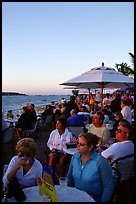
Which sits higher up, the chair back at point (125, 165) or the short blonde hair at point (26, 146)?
the short blonde hair at point (26, 146)

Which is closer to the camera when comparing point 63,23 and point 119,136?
point 119,136

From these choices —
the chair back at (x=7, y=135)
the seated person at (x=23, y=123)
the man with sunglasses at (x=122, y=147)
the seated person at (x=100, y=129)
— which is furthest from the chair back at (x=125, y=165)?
the seated person at (x=23, y=123)

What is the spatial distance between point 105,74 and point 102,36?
8.69ft

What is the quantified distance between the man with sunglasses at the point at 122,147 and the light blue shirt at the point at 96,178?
2.57 ft

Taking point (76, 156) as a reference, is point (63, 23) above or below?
above

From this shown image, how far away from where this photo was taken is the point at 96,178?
7.87 ft

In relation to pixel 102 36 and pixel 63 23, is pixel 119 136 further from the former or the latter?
pixel 63 23

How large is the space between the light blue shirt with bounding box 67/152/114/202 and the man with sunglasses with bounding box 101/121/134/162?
78cm

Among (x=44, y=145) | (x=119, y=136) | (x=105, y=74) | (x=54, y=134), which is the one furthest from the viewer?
(x=44, y=145)

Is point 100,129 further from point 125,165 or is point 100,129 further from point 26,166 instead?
point 26,166

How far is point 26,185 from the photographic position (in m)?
2.46

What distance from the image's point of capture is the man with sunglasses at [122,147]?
319 centimetres

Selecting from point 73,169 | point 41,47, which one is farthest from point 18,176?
point 41,47

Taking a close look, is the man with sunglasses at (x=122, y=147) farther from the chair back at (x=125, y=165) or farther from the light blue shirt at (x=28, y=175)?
the light blue shirt at (x=28, y=175)
